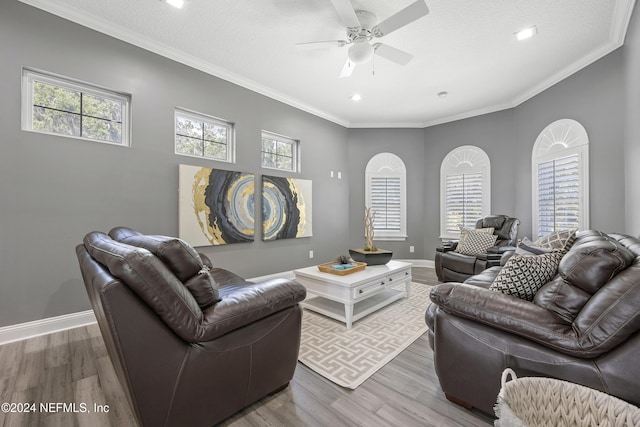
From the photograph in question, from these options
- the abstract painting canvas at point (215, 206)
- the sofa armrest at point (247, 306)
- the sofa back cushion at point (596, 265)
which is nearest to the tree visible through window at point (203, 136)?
the abstract painting canvas at point (215, 206)

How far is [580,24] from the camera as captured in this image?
→ 277 centimetres

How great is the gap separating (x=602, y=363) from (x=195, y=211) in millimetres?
3683

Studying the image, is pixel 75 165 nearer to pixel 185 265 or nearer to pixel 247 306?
pixel 185 265

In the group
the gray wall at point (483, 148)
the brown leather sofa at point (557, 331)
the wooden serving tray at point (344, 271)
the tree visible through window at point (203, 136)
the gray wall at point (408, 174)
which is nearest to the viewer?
the brown leather sofa at point (557, 331)

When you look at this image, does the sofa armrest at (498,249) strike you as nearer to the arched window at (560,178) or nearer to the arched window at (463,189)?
the arched window at (560,178)

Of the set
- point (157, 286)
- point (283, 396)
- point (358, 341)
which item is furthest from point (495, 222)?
point (157, 286)

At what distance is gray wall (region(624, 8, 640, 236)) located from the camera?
2518 mm

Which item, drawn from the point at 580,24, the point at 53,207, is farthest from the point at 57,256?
the point at 580,24

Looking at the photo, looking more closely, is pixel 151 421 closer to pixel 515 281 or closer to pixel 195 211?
pixel 515 281

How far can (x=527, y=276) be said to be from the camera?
1558 mm

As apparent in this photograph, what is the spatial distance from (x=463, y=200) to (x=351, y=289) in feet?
12.7

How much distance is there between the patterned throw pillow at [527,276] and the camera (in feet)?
5.05

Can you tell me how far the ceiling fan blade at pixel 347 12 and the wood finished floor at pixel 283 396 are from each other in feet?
9.56

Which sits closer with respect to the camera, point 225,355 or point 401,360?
point 225,355
